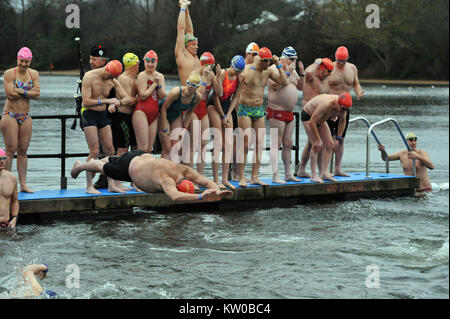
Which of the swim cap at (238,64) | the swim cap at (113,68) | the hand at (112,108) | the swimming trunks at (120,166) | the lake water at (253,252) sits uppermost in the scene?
the swim cap at (238,64)

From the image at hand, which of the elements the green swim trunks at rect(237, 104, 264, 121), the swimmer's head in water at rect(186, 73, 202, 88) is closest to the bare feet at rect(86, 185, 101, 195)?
the swimmer's head in water at rect(186, 73, 202, 88)

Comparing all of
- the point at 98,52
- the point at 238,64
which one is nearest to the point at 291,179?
the point at 238,64

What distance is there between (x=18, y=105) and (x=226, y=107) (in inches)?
135

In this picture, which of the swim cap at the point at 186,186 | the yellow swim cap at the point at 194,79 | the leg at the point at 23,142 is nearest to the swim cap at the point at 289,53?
the yellow swim cap at the point at 194,79

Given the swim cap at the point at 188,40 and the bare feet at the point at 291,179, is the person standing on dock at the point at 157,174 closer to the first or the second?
the swim cap at the point at 188,40

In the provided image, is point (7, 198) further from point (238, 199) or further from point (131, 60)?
point (238, 199)

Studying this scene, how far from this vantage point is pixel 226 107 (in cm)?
1306

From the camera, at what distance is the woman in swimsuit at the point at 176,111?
39.6 ft

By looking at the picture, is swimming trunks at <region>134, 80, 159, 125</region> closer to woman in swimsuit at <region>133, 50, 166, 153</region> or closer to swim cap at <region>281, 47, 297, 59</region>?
woman in swimsuit at <region>133, 50, 166, 153</region>

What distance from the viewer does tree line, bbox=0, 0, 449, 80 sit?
5200cm

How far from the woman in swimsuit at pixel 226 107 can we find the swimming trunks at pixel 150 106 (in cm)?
106

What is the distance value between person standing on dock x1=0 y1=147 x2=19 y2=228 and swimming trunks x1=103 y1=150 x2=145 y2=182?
1487mm

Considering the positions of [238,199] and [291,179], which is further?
[291,179]
